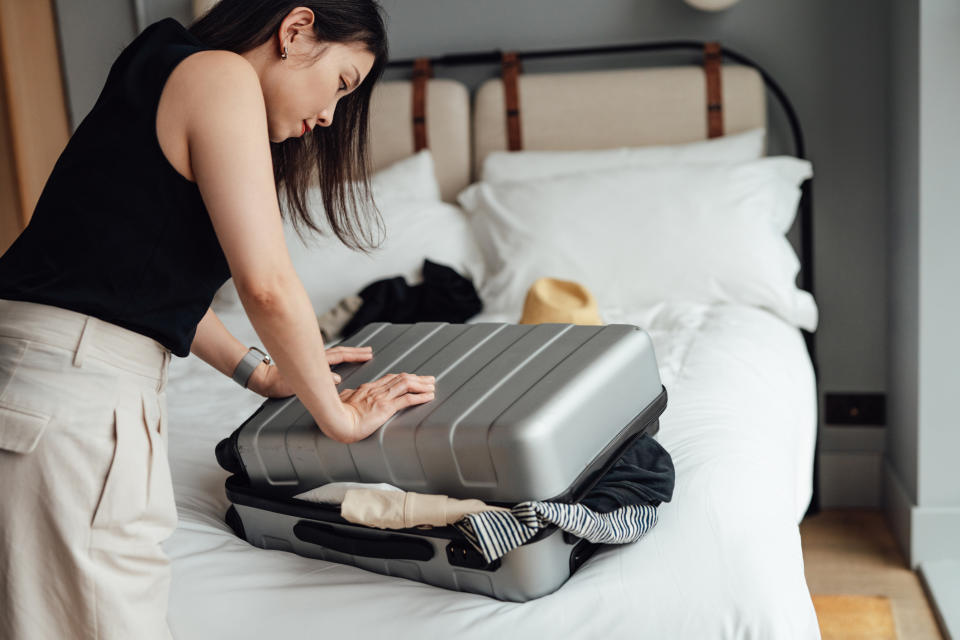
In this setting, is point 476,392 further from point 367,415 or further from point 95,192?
point 95,192

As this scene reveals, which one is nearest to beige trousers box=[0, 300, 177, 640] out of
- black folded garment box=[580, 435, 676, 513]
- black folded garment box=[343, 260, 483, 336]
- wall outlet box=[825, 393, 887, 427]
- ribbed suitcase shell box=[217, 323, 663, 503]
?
ribbed suitcase shell box=[217, 323, 663, 503]

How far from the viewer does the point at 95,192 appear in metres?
1.04

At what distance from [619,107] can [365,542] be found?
1.99 m

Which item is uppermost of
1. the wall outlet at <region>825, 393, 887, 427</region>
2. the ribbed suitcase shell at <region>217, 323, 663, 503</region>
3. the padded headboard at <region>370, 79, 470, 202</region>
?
the padded headboard at <region>370, 79, 470, 202</region>

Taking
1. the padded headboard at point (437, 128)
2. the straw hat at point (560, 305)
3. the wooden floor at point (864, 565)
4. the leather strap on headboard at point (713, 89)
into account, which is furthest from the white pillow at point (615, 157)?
the wooden floor at point (864, 565)

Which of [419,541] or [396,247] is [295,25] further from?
[396,247]

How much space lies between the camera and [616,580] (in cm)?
111

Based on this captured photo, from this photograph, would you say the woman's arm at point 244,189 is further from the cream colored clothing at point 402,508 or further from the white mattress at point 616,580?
the white mattress at point 616,580

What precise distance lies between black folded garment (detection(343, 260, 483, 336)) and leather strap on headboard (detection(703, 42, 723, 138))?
0.94 metres

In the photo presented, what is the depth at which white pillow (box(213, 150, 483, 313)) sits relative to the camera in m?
2.56

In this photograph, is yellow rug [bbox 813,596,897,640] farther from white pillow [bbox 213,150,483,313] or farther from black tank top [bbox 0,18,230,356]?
black tank top [bbox 0,18,230,356]

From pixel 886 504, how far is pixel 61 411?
2.48 metres

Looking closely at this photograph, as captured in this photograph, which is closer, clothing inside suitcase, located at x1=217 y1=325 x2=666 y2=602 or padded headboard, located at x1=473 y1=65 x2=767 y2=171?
clothing inside suitcase, located at x1=217 y1=325 x2=666 y2=602

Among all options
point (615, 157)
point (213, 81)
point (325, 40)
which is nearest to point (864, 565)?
point (615, 157)
